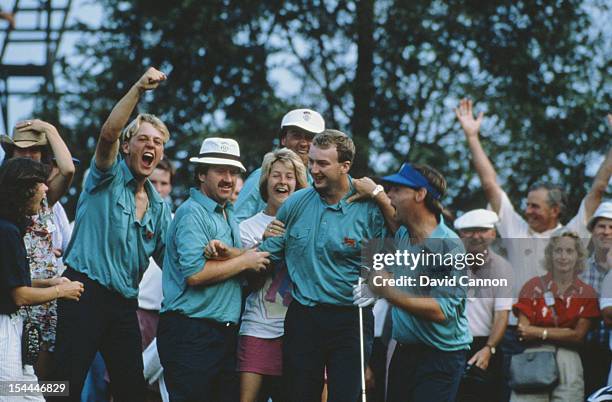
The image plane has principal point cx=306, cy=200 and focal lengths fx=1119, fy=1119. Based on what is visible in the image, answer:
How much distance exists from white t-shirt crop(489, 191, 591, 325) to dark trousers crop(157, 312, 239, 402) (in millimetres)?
2906

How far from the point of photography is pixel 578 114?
592 inches

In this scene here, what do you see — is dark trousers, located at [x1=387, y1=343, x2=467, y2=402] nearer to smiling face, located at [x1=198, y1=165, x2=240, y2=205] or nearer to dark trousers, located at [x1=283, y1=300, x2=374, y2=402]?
dark trousers, located at [x1=283, y1=300, x2=374, y2=402]

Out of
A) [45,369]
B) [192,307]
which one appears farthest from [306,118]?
[45,369]

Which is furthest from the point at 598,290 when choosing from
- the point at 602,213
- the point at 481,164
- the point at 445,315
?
the point at 445,315

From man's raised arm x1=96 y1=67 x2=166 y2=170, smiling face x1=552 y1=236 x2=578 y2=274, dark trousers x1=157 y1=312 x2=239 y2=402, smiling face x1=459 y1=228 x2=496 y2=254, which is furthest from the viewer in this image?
smiling face x1=459 y1=228 x2=496 y2=254

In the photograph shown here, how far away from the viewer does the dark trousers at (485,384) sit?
893 centimetres

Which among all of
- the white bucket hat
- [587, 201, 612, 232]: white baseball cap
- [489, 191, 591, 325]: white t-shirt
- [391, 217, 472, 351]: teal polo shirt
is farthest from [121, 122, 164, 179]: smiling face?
[587, 201, 612, 232]: white baseball cap

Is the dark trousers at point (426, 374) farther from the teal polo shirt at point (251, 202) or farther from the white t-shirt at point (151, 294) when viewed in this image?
the white t-shirt at point (151, 294)

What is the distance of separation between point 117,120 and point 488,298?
379 cm

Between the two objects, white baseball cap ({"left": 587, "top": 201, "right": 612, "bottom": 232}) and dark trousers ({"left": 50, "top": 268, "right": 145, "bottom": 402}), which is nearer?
dark trousers ({"left": 50, "top": 268, "right": 145, "bottom": 402})

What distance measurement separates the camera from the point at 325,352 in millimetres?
7023

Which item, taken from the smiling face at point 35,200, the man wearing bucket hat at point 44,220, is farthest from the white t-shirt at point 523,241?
the smiling face at point 35,200

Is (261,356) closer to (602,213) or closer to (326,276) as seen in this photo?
(326,276)

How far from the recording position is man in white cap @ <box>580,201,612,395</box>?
874cm
